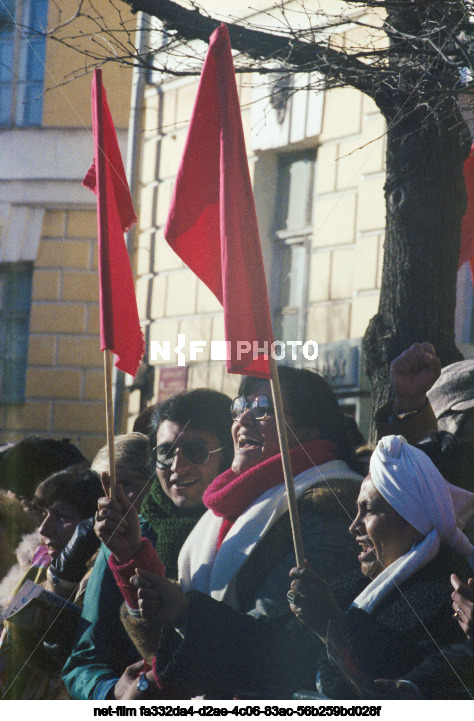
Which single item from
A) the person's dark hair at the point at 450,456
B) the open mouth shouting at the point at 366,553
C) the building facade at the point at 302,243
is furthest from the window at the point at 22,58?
the open mouth shouting at the point at 366,553

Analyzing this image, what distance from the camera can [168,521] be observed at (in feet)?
11.9

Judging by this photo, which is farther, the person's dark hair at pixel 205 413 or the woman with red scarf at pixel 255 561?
the person's dark hair at pixel 205 413

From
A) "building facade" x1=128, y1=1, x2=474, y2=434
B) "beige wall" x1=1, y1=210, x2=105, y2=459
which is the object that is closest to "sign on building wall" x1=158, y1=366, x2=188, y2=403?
"building facade" x1=128, y1=1, x2=474, y2=434

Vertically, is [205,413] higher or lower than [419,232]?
lower

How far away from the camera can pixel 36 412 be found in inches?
188

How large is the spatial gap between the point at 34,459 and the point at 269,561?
1750 mm

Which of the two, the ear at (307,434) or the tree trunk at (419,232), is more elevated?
the tree trunk at (419,232)

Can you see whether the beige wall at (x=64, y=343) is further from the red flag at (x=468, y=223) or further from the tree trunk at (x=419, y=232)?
the red flag at (x=468, y=223)

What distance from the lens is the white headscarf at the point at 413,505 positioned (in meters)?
2.87

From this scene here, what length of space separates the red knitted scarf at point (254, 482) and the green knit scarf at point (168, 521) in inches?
10.0

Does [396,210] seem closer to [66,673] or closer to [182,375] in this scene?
[182,375]

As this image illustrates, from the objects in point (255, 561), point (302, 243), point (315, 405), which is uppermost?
point (302, 243)

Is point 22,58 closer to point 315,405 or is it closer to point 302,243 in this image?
point 302,243

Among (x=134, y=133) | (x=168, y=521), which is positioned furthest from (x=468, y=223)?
(x=168, y=521)
